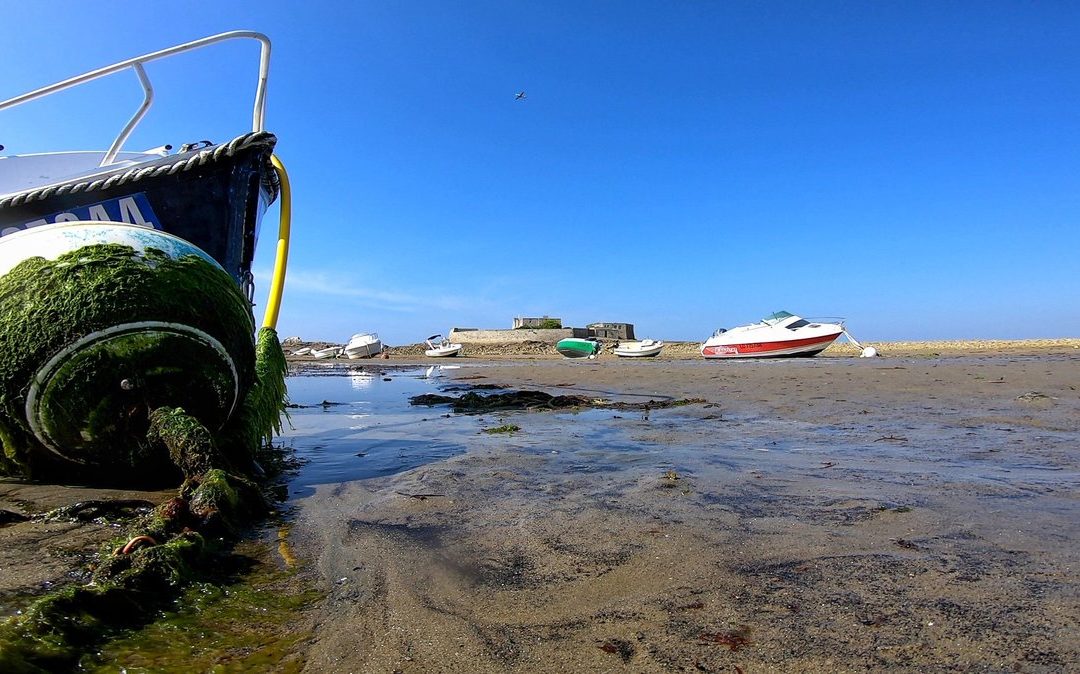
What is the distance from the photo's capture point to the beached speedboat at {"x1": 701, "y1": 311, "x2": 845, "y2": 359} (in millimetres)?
25641

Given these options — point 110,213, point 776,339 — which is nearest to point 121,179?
point 110,213

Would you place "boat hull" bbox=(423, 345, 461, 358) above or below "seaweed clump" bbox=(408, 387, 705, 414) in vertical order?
above

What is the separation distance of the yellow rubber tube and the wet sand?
3040 mm

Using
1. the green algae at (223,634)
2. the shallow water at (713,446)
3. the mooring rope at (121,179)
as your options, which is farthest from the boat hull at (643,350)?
the green algae at (223,634)

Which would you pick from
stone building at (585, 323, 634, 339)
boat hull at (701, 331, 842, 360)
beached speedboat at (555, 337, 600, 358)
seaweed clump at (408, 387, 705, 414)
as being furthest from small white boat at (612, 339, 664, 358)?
seaweed clump at (408, 387, 705, 414)

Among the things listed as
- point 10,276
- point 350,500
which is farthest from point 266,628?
point 10,276

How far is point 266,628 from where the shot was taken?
5.27ft

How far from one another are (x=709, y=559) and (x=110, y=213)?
6562 mm

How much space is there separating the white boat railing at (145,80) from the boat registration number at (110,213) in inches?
64.7

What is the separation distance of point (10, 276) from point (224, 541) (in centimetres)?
240

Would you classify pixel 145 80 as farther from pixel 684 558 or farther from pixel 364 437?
pixel 684 558

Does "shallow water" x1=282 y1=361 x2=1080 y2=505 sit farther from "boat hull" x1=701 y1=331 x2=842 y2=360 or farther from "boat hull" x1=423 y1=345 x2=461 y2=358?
"boat hull" x1=423 y1=345 x2=461 y2=358

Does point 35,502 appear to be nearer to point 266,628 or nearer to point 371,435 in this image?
point 266,628

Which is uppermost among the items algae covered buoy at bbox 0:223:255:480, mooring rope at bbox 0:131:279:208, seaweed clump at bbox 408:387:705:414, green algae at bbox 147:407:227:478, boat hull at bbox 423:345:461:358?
mooring rope at bbox 0:131:279:208
